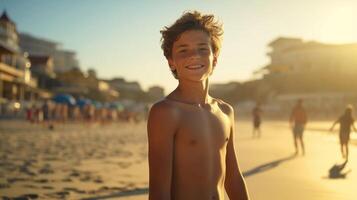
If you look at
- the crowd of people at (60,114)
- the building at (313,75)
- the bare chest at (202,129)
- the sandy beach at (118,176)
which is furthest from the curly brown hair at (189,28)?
the building at (313,75)

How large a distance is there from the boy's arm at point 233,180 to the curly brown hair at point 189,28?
55 centimetres

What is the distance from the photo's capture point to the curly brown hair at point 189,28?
238 centimetres

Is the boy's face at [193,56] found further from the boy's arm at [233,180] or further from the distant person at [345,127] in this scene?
the distant person at [345,127]

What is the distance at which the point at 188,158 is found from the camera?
7.34 ft

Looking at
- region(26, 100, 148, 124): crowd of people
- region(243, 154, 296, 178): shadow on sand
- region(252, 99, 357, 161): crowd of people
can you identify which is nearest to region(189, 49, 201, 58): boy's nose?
region(243, 154, 296, 178): shadow on sand

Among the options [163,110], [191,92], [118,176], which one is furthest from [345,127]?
[163,110]

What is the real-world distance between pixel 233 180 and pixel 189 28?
3.24 feet

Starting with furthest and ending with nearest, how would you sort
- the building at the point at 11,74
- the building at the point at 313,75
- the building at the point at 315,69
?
the building at the point at 315,69
the building at the point at 313,75
the building at the point at 11,74

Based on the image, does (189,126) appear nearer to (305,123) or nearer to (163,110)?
(163,110)

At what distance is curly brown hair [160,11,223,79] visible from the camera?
7.79 feet

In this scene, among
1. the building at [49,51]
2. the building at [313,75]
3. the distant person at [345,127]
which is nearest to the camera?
the distant person at [345,127]

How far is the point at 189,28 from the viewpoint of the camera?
237cm

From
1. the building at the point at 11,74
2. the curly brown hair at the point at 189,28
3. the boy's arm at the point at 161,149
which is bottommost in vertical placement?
the boy's arm at the point at 161,149

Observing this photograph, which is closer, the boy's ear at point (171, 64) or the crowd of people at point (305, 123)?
the boy's ear at point (171, 64)
